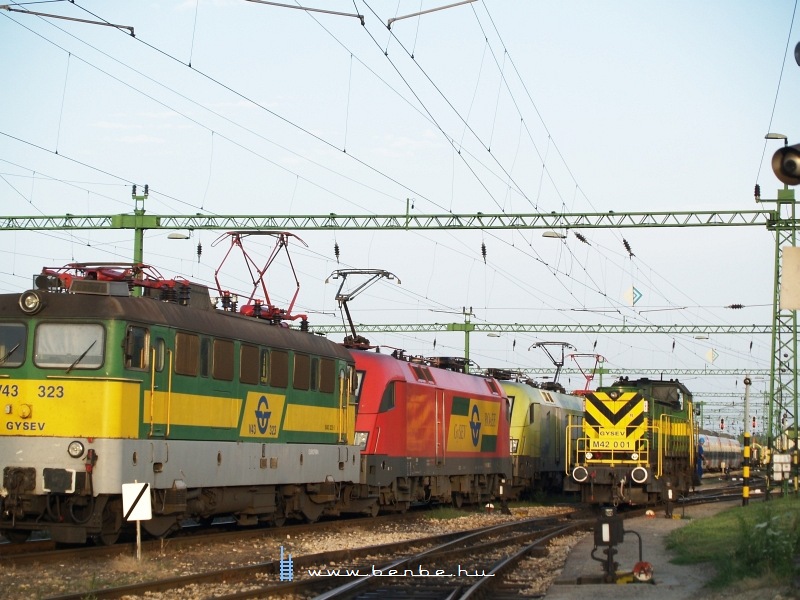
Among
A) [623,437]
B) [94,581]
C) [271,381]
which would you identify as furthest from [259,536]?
[623,437]

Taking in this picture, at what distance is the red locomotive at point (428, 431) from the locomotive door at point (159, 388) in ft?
28.3

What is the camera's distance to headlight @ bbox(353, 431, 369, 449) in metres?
25.6

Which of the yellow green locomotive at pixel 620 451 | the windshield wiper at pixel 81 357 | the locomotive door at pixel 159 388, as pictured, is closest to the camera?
the windshield wiper at pixel 81 357

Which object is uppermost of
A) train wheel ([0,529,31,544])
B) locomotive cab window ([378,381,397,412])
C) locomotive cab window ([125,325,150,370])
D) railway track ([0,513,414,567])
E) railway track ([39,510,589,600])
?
locomotive cab window ([125,325,150,370])

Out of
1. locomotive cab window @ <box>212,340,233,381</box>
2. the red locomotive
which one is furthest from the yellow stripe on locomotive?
the red locomotive

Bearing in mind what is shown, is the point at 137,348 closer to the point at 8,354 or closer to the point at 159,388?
the point at 159,388

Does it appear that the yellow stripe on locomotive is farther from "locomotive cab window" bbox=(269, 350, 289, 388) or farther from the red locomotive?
the red locomotive

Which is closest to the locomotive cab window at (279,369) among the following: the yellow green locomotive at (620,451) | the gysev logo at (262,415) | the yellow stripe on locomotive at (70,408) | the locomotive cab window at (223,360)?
the gysev logo at (262,415)

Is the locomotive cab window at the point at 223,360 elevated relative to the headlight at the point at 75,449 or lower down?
elevated

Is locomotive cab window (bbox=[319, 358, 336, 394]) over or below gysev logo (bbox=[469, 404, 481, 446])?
over

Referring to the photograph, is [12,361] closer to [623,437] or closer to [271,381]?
[271,381]

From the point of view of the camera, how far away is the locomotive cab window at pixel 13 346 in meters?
16.5

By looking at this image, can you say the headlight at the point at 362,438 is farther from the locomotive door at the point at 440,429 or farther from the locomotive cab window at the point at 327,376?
the locomotive door at the point at 440,429

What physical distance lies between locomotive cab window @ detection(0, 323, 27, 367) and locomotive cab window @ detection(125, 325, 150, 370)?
1557 mm
